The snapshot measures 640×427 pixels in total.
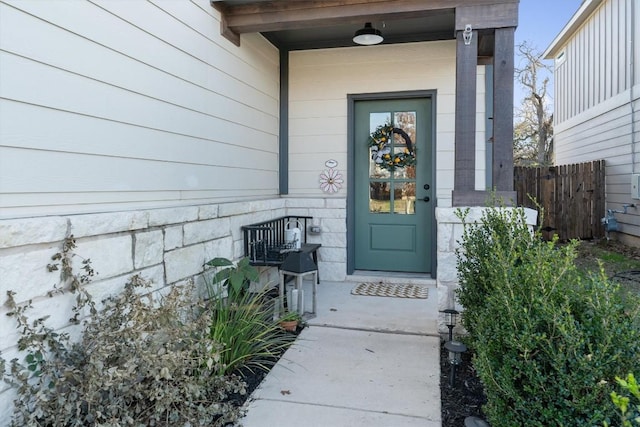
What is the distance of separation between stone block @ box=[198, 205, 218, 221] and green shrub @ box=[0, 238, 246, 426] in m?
1.00

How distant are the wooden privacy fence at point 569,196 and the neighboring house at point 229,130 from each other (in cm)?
362

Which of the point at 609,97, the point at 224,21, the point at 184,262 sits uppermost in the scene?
the point at 609,97

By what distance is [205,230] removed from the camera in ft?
10.1

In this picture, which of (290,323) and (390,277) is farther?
(390,277)

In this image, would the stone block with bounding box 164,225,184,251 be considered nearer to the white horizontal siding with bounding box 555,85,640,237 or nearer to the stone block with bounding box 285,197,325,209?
the stone block with bounding box 285,197,325,209

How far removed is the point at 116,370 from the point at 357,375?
4.41 feet

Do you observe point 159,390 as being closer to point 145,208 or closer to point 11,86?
point 145,208

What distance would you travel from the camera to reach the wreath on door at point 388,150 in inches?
185

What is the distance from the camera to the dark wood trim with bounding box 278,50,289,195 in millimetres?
4820

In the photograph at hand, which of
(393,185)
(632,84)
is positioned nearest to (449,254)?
(393,185)

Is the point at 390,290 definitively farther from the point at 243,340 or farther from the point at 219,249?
the point at 243,340

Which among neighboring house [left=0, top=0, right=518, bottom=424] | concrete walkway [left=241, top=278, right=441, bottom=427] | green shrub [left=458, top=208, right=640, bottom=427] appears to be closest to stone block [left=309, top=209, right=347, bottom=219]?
neighboring house [left=0, top=0, right=518, bottom=424]

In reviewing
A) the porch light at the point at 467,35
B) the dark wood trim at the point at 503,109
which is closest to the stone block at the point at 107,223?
the dark wood trim at the point at 503,109

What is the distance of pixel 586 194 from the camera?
7293mm
